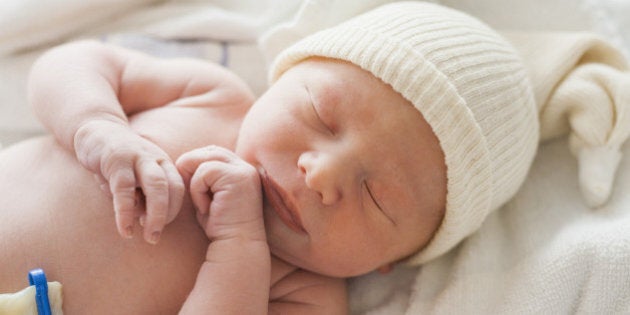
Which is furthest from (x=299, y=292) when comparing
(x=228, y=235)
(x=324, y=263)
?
(x=228, y=235)

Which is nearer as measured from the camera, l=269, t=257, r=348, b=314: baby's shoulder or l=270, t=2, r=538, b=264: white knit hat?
l=270, t=2, r=538, b=264: white knit hat

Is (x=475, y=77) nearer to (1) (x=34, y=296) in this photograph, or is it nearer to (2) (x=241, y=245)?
(2) (x=241, y=245)

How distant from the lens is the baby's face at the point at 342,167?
1183mm

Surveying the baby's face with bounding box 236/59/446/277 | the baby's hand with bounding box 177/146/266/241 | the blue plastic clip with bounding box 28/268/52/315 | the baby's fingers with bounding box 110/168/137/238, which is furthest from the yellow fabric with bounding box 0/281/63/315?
the baby's face with bounding box 236/59/446/277

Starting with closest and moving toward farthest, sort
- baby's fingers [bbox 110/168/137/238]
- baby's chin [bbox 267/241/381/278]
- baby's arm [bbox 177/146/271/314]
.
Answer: baby's fingers [bbox 110/168/137/238]
baby's arm [bbox 177/146/271/314]
baby's chin [bbox 267/241/381/278]

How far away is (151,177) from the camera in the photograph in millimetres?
1083

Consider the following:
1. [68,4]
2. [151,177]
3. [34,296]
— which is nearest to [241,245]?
[151,177]

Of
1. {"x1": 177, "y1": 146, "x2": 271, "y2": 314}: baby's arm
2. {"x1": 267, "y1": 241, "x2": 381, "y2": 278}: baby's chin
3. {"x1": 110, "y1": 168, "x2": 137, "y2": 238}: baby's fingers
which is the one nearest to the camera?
{"x1": 110, "y1": 168, "x2": 137, "y2": 238}: baby's fingers

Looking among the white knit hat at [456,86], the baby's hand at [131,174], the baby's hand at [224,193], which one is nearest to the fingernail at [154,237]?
the baby's hand at [131,174]

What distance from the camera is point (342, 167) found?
46.0 inches

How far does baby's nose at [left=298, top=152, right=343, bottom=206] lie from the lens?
1.14m

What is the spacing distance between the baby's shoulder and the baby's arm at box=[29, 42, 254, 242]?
287 millimetres

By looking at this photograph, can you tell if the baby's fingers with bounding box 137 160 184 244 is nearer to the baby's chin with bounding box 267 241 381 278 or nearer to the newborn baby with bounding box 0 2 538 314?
the newborn baby with bounding box 0 2 538 314

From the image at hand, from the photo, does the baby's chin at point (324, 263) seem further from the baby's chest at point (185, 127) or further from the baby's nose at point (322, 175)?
the baby's chest at point (185, 127)
